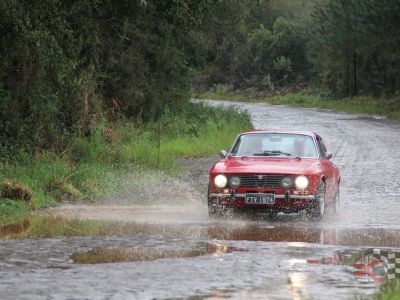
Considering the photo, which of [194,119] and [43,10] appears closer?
[43,10]

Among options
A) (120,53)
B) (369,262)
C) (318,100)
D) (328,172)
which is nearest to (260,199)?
(328,172)

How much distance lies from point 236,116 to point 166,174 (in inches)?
724

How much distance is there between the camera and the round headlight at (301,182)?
14883 millimetres

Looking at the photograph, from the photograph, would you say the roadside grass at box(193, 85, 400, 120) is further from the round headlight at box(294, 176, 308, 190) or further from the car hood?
the round headlight at box(294, 176, 308, 190)

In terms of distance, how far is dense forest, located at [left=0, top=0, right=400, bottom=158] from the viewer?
19.3 meters

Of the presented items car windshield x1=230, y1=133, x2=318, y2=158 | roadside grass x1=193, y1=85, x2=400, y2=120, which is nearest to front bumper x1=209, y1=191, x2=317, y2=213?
car windshield x1=230, y1=133, x2=318, y2=158

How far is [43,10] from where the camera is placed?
1909 cm

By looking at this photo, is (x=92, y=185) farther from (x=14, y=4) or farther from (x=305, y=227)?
(x=305, y=227)

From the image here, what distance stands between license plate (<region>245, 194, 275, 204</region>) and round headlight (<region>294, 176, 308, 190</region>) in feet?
1.47

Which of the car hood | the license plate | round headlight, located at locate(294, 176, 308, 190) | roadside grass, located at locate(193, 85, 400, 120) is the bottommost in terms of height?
roadside grass, located at locate(193, 85, 400, 120)

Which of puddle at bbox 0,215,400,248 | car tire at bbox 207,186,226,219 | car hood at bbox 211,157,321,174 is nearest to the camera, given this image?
puddle at bbox 0,215,400,248

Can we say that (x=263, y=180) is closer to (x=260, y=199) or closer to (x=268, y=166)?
(x=260, y=199)

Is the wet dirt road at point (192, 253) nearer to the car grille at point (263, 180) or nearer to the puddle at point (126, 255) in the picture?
the puddle at point (126, 255)

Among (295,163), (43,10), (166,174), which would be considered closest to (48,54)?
(43,10)
